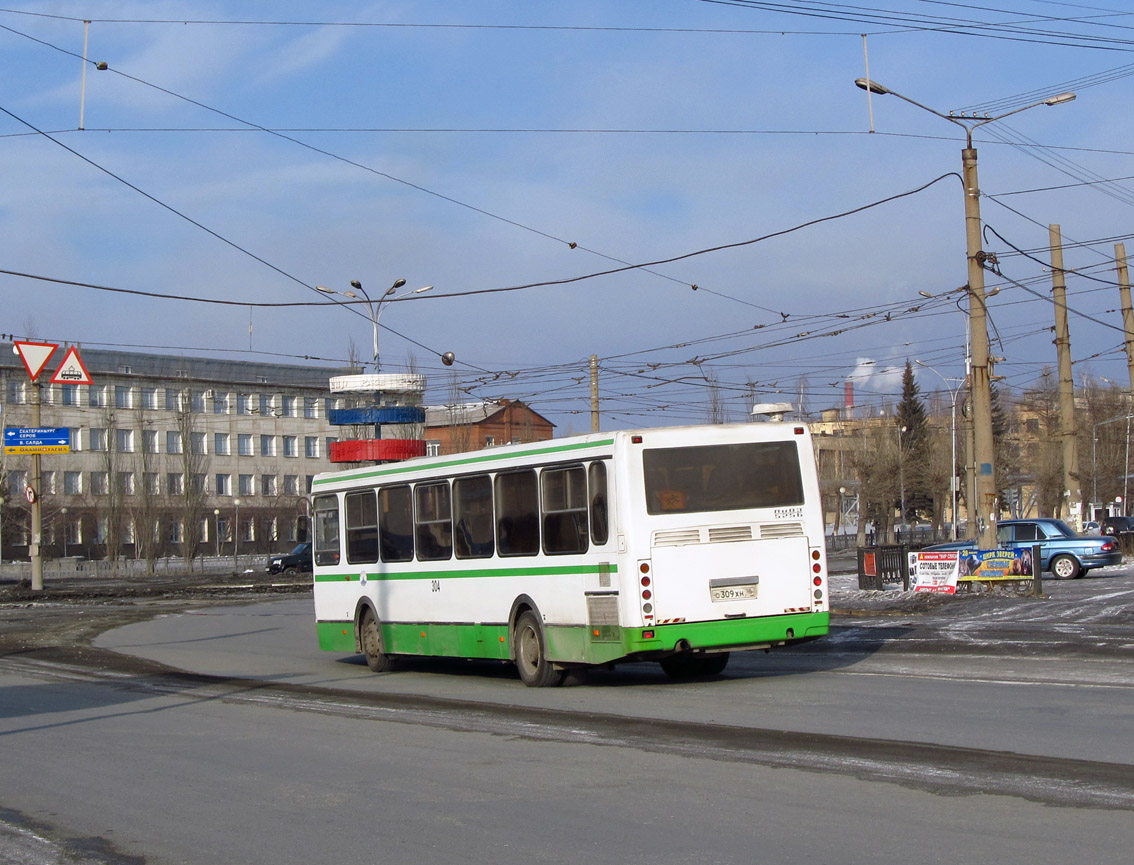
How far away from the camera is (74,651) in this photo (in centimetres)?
2212

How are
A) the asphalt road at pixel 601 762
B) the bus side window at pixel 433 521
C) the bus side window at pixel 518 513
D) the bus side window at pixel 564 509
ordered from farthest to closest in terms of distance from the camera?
the bus side window at pixel 433 521
the bus side window at pixel 518 513
the bus side window at pixel 564 509
the asphalt road at pixel 601 762

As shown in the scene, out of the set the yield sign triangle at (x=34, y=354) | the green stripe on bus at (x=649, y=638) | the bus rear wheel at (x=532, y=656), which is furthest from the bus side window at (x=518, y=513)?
the yield sign triangle at (x=34, y=354)

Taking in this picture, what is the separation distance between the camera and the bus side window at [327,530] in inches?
752

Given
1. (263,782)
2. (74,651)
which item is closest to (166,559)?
(74,651)

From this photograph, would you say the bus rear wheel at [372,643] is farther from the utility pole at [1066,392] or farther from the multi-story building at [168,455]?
the multi-story building at [168,455]

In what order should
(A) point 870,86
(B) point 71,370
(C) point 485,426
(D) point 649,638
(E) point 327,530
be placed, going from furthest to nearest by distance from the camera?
(C) point 485,426 → (B) point 71,370 → (A) point 870,86 → (E) point 327,530 → (D) point 649,638

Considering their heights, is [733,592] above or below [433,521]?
below

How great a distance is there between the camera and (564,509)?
1443cm

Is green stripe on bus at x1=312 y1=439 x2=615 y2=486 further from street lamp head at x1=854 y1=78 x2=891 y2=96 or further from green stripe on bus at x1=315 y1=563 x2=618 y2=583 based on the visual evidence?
street lamp head at x1=854 y1=78 x2=891 y2=96

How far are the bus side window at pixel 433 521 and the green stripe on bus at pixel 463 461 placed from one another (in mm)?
290

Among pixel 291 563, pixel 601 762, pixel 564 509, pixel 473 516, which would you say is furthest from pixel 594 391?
pixel 601 762

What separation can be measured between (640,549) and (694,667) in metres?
2.78

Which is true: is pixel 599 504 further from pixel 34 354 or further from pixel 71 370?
pixel 71 370

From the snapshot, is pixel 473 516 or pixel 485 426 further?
pixel 485 426
